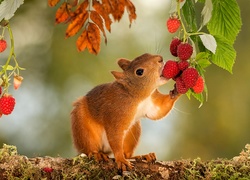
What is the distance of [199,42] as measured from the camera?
2.36 m

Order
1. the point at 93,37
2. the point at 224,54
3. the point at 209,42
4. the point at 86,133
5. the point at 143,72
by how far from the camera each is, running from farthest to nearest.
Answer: the point at 93,37 → the point at 86,133 → the point at 143,72 → the point at 224,54 → the point at 209,42

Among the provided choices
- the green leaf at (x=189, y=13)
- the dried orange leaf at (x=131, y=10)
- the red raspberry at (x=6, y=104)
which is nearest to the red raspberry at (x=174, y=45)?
the green leaf at (x=189, y=13)

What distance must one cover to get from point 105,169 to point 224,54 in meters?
0.61

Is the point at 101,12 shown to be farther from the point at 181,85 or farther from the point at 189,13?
the point at 181,85

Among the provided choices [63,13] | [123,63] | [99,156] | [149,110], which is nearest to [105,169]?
[99,156]

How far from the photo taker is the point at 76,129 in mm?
2570

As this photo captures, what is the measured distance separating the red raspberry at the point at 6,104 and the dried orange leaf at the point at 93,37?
1.71 ft

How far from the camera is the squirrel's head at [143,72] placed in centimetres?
239

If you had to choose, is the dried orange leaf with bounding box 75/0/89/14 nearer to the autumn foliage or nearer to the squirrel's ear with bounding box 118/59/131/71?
the autumn foliage

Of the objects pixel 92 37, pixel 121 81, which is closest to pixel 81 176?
pixel 121 81

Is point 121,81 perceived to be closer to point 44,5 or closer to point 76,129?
point 76,129

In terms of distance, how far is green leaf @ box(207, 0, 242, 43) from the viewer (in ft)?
7.68

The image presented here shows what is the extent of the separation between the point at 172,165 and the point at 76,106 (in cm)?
45

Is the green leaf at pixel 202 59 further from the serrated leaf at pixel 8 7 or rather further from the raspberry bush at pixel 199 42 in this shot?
the serrated leaf at pixel 8 7
